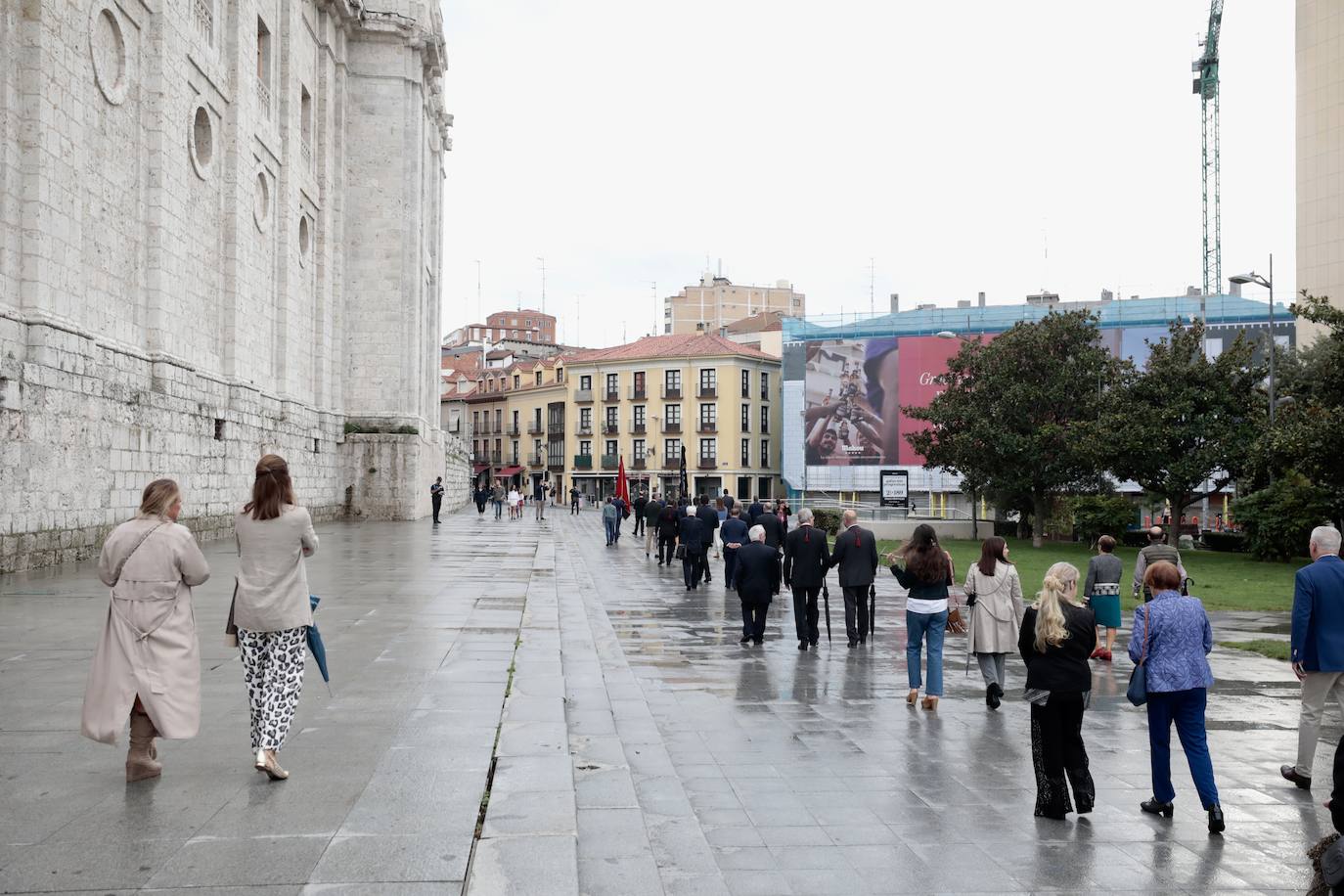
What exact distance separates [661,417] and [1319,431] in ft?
196

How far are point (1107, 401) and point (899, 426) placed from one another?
116 ft

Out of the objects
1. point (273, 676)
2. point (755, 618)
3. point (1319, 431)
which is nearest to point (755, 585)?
point (755, 618)

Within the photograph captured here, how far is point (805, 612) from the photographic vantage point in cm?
1268

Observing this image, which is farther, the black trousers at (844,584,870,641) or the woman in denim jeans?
the black trousers at (844,584,870,641)

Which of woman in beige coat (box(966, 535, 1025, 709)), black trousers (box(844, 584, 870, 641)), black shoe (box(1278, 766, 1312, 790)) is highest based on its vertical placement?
woman in beige coat (box(966, 535, 1025, 709))

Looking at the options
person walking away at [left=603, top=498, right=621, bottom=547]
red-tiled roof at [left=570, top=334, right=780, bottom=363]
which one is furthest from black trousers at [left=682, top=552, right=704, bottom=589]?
red-tiled roof at [left=570, top=334, right=780, bottom=363]

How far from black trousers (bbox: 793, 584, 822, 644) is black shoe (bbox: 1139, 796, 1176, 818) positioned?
6.41m

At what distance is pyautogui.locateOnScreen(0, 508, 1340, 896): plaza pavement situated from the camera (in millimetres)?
4664

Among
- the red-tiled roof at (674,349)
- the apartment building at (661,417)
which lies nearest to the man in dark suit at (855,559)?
the apartment building at (661,417)

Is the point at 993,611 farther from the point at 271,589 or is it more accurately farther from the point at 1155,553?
the point at 271,589

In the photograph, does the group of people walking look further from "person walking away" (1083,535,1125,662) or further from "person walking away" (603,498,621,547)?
"person walking away" (603,498,621,547)

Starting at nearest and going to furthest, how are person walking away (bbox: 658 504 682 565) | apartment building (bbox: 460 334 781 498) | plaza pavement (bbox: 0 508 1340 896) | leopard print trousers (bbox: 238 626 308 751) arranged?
1. plaza pavement (bbox: 0 508 1340 896)
2. leopard print trousers (bbox: 238 626 308 751)
3. person walking away (bbox: 658 504 682 565)
4. apartment building (bbox: 460 334 781 498)

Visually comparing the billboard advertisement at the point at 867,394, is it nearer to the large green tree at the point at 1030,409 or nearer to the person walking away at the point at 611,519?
the large green tree at the point at 1030,409

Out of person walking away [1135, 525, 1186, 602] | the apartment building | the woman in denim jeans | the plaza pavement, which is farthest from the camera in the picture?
the apartment building
